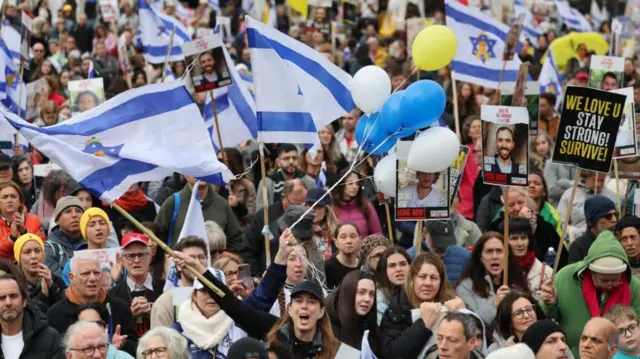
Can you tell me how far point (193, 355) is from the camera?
10195 mm

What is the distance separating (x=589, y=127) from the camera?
11.5m

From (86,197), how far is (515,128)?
4.00 meters

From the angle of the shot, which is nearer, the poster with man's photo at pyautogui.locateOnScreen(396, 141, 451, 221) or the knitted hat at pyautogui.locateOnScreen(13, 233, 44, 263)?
the poster with man's photo at pyautogui.locateOnScreen(396, 141, 451, 221)

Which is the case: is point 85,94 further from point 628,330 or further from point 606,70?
point 628,330

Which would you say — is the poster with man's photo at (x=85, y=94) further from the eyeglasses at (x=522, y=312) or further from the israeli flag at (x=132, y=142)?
the eyeglasses at (x=522, y=312)

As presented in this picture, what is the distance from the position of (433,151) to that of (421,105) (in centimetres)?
39

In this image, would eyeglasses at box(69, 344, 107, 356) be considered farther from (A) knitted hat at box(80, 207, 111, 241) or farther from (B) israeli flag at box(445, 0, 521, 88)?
(B) israeli flag at box(445, 0, 521, 88)

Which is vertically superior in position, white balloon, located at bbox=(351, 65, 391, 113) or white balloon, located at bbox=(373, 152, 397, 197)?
white balloon, located at bbox=(351, 65, 391, 113)

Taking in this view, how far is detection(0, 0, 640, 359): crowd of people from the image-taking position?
9578 millimetres

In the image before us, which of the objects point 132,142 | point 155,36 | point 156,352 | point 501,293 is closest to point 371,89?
point 501,293

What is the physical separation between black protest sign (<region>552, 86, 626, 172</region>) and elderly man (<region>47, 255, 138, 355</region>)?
3.26 m

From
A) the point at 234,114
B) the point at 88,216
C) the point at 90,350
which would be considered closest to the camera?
the point at 90,350

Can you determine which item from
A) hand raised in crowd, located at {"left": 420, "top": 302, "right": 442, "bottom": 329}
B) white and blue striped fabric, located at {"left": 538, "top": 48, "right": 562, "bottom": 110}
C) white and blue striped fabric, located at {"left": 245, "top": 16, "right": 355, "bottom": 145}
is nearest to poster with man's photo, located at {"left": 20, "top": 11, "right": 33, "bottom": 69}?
white and blue striped fabric, located at {"left": 245, "top": 16, "right": 355, "bottom": 145}

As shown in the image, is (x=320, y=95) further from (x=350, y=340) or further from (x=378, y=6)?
(x=378, y=6)
